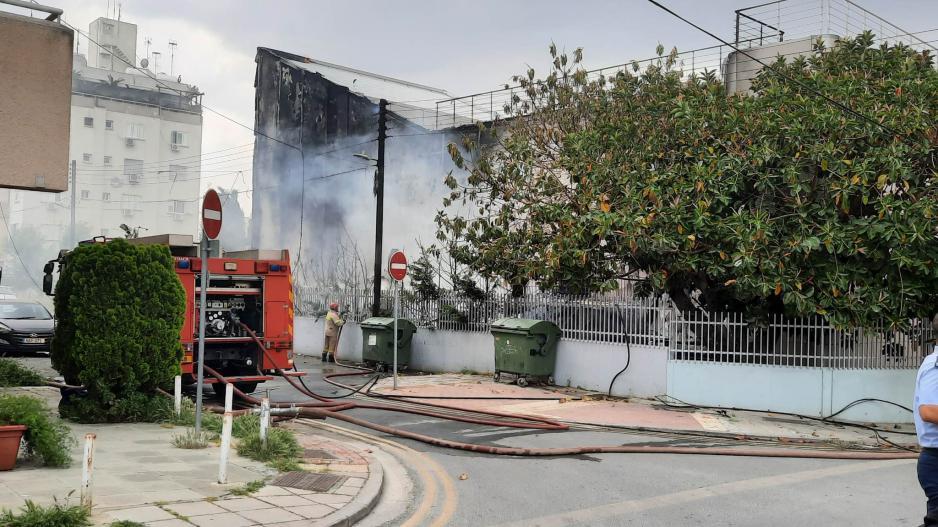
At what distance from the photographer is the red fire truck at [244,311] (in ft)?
43.2

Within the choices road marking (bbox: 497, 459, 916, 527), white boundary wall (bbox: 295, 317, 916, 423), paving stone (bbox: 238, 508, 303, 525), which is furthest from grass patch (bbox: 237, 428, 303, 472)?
white boundary wall (bbox: 295, 317, 916, 423)

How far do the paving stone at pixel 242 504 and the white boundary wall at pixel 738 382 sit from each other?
9.25m

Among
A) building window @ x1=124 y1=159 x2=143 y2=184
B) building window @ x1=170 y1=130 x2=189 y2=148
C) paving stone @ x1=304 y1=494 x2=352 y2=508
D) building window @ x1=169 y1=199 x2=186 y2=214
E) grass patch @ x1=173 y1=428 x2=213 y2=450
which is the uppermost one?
building window @ x1=170 y1=130 x2=189 y2=148

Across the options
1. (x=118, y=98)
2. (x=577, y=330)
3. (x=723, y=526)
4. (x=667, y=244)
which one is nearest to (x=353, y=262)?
(x=577, y=330)

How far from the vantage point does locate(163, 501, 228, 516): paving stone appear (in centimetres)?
606

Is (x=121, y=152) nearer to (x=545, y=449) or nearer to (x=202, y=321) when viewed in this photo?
(x=202, y=321)

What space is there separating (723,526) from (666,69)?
41.0 feet

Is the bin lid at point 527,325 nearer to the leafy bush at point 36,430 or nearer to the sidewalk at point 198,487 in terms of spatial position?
the sidewalk at point 198,487

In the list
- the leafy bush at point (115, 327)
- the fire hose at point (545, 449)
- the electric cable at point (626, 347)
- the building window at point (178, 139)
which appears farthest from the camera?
the building window at point (178, 139)

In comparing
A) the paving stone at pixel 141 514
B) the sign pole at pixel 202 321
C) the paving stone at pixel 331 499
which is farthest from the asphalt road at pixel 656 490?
the sign pole at pixel 202 321

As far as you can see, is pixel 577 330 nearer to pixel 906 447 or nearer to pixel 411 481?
pixel 906 447

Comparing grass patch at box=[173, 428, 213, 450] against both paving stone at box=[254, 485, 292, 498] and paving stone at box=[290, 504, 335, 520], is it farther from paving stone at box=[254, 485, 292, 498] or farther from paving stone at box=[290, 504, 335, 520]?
paving stone at box=[290, 504, 335, 520]

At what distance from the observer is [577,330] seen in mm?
16469

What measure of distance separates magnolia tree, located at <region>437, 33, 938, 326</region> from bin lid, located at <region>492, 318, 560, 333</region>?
0.82 m
